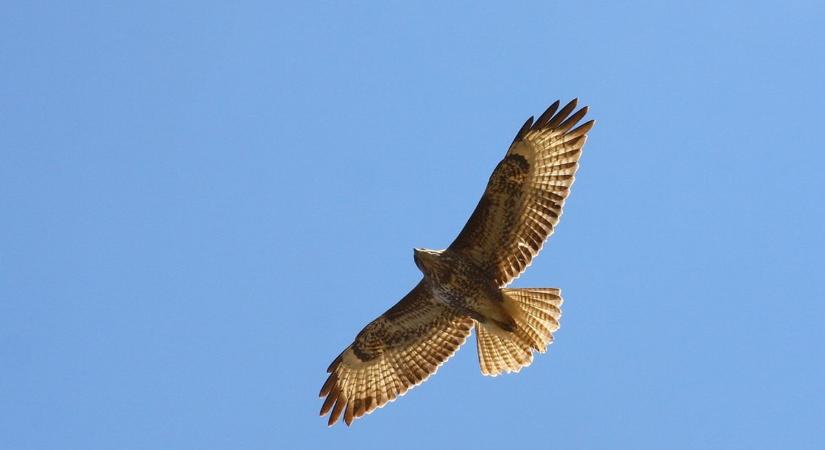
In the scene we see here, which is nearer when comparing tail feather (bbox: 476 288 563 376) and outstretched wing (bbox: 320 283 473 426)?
tail feather (bbox: 476 288 563 376)

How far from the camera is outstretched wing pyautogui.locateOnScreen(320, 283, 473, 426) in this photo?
13523 millimetres

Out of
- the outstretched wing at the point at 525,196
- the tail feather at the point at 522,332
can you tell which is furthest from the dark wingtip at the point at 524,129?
the tail feather at the point at 522,332

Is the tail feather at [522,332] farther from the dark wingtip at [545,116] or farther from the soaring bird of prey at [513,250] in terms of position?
the dark wingtip at [545,116]

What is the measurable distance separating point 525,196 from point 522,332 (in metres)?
1.55

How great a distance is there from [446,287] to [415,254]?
51 centimetres

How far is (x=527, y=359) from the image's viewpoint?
516 inches

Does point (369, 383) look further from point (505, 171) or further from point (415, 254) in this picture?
point (505, 171)

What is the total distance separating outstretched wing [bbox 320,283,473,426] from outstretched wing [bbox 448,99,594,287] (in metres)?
1.09

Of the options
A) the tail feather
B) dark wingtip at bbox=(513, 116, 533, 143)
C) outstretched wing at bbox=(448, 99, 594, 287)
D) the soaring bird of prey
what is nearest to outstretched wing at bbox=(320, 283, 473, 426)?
the soaring bird of prey

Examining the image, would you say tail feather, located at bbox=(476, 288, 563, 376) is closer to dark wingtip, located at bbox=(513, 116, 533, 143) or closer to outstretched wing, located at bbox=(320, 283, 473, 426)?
outstretched wing, located at bbox=(320, 283, 473, 426)

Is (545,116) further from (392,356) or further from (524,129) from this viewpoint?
(392,356)

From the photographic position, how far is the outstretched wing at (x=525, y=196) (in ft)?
41.1

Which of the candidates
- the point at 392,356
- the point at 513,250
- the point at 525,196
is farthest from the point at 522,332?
the point at 392,356

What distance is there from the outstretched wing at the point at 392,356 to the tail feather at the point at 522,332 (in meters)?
0.46
